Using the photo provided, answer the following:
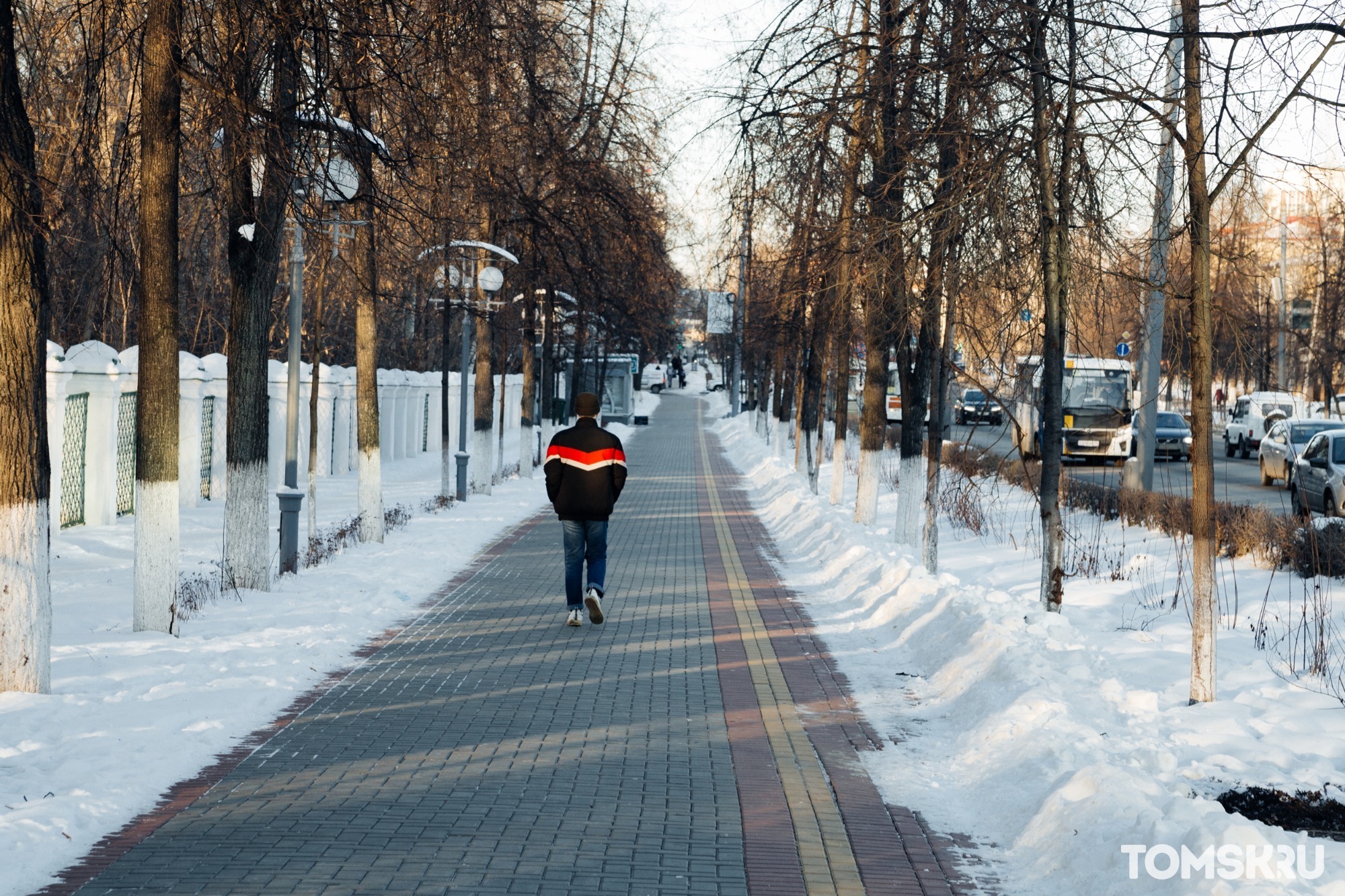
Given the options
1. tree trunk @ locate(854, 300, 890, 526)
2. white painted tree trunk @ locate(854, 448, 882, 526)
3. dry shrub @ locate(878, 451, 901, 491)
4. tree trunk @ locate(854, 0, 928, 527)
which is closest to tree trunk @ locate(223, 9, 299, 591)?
tree trunk @ locate(854, 0, 928, 527)

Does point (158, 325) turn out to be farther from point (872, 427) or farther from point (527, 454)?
point (527, 454)

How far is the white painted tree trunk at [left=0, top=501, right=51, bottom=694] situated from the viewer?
→ 7703mm

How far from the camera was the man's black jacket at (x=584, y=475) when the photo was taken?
11438 mm

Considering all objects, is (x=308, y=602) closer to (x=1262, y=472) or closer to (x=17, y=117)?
(x=17, y=117)

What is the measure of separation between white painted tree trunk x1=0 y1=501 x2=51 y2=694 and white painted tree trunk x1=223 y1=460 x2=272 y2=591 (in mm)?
4303

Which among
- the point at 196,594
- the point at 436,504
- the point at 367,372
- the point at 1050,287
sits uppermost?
the point at 1050,287

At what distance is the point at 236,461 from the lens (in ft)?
40.8

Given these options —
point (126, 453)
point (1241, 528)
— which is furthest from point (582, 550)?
point (126, 453)

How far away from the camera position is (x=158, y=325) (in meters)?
9.62

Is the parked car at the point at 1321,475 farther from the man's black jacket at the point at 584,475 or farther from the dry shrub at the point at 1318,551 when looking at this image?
the man's black jacket at the point at 584,475

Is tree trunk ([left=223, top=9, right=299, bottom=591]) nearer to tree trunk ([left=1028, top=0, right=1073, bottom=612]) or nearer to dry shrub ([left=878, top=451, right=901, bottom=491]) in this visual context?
tree trunk ([left=1028, top=0, right=1073, bottom=612])

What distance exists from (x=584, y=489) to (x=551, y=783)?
514cm

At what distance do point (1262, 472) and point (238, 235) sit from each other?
26127mm

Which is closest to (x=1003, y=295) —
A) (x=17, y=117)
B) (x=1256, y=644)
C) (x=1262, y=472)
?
(x=1256, y=644)
